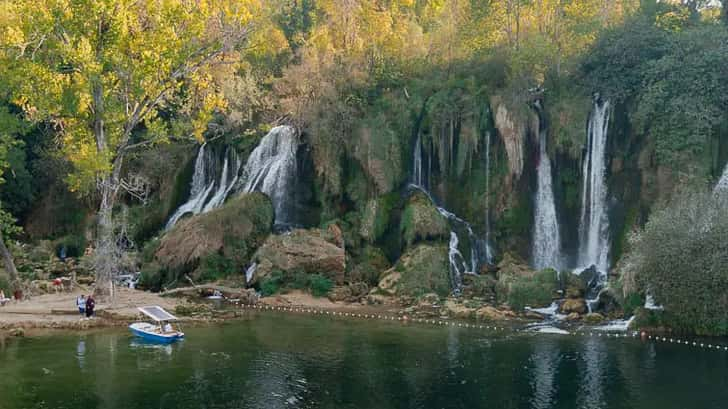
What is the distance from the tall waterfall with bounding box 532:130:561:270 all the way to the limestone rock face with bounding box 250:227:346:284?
1074cm

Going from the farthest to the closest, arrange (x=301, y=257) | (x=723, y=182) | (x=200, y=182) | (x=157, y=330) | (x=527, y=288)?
1. (x=200, y=182)
2. (x=301, y=257)
3. (x=527, y=288)
4. (x=723, y=182)
5. (x=157, y=330)

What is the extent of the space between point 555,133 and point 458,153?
18.5 ft

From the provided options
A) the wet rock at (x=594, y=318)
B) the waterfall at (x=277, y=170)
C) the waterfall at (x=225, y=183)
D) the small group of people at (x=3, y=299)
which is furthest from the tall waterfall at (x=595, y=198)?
the small group of people at (x=3, y=299)

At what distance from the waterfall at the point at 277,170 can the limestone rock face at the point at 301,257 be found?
13.1ft

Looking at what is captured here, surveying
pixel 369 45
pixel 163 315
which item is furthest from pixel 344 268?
pixel 369 45

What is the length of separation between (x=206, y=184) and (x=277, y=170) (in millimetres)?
7217

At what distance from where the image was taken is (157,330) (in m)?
26.5

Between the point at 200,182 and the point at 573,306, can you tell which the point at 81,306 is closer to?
the point at 200,182

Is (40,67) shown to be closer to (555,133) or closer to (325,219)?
(325,219)

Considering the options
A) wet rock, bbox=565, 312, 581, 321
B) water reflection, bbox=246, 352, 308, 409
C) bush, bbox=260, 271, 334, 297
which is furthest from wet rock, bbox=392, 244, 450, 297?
water reflection, bbox=246, 352, 308, 409

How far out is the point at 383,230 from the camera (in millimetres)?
41031

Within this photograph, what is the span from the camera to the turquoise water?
63.5 ft

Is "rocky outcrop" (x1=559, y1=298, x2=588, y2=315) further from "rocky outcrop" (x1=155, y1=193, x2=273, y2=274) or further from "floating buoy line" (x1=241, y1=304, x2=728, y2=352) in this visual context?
"rocky outcrop" (x1=155, y1=193, x2=273, y2=274)

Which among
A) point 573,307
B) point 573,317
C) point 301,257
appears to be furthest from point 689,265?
point 301,257
